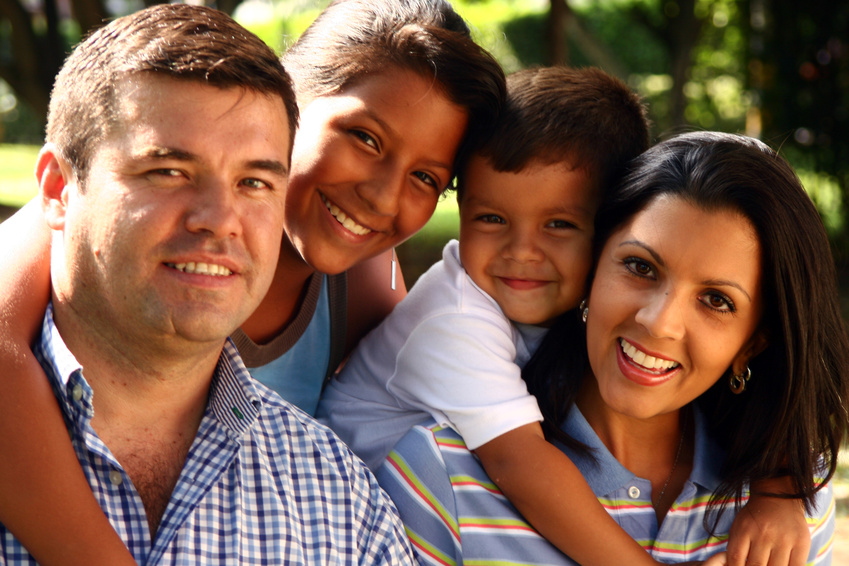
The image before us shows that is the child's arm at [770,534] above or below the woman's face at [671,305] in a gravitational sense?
below

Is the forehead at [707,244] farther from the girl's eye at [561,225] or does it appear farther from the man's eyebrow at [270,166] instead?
the man's eyebrow at [270,166]

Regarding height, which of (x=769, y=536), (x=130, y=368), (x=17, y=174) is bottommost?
(x=17, y=174)

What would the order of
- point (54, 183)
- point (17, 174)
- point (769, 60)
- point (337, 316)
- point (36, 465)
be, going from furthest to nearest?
point (17, 174), point (769, 60), point (337, 316), point (54, 183), point (36, 465)

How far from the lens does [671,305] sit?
222 centimetres

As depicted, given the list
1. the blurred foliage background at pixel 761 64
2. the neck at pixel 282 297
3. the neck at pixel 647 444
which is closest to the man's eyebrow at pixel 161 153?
the neck at pixel 282 297

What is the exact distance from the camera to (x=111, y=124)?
193 cm

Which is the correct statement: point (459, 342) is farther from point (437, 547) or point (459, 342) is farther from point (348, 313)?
point (348, 313)

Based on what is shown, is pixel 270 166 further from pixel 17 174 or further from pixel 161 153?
pixel 17 174

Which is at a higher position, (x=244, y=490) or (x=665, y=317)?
(x=665, y=317)

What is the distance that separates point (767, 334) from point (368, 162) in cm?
123

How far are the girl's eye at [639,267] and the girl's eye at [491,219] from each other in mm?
486

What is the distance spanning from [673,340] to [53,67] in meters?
7.62

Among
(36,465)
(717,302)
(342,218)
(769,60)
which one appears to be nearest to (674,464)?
(717,302)

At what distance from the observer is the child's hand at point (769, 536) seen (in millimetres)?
2307
